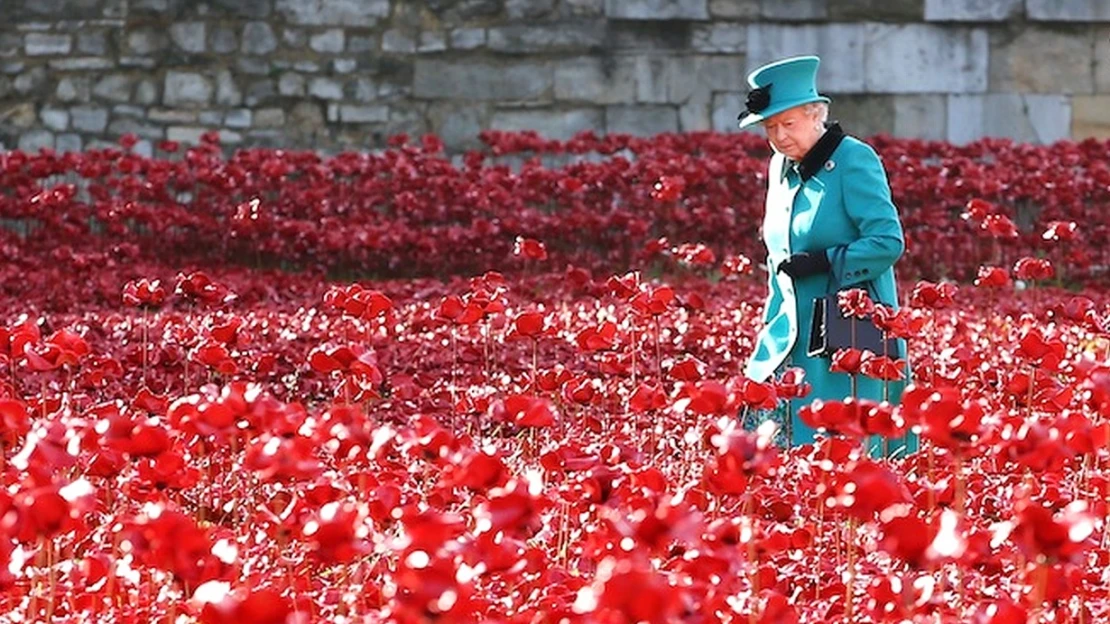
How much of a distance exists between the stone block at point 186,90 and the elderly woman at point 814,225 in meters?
8.03

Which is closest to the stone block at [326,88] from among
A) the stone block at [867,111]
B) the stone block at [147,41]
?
the stone block at [147,41]

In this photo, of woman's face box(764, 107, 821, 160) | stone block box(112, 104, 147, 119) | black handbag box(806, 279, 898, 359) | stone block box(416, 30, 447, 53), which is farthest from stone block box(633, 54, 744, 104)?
black handbag box(806, 279, 898, 359)

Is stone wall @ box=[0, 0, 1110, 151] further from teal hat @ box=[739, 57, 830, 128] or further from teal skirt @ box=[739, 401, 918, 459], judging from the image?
teal hat @ box=[739, 57, 830, 128]

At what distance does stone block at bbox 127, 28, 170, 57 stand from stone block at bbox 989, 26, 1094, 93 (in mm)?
5693

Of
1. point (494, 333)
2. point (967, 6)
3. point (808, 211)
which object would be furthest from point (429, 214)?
point (808, 211)

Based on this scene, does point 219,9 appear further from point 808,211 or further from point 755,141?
point 808,211

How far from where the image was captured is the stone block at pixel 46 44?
13000 mm

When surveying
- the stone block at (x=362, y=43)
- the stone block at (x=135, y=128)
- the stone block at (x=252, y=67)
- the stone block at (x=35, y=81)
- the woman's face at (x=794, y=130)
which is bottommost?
the stone block at (x=135, y=128)

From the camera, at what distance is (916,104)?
1291 cm

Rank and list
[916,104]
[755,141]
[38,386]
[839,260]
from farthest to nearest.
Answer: [916,104] < [755,141] < [38,386] < [839,260]

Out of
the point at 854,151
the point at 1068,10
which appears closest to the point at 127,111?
the point at 1068,10

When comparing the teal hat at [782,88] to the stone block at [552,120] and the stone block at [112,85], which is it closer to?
the stone block at [552,120]

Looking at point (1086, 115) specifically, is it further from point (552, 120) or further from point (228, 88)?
point (228, 88)

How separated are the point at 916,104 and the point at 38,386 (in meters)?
7.90
